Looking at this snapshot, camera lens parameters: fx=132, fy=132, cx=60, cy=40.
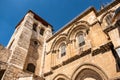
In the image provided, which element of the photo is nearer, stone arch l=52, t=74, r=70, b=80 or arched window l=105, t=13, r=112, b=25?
stone arch l=52, t=74, r=70, b=80

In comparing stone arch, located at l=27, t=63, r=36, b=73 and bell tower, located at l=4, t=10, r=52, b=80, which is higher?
bell tower, located at l=4, t=10, r=52, b=80

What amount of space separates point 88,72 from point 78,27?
4762 millimetres

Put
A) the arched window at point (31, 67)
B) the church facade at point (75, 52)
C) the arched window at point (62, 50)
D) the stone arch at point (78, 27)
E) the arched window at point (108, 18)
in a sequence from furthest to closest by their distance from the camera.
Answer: the arched window at point (31, 67)
the arched window at point (62, 50)
the stone arch at point (78, 27)
the arched window at point (108, 18)
the church facade at point (75, 52)

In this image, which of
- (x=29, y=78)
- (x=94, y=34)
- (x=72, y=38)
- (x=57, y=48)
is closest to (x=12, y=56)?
(x=29, y=78)

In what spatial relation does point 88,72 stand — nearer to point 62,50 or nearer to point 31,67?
point 62,50

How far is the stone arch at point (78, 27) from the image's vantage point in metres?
12.0


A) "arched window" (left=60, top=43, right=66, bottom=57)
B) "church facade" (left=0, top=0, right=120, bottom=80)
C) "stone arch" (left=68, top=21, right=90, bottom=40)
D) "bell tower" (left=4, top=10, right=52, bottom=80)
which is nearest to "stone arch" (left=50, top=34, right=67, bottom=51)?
"church facade" (left=0, top=0, right=120, bottom=80)

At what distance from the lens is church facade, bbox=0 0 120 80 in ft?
27.5

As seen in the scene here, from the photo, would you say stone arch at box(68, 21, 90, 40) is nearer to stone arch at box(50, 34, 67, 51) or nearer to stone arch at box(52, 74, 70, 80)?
stone arch at box(50, 34, 67, 51)

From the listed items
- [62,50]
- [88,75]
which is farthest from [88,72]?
[62,50]

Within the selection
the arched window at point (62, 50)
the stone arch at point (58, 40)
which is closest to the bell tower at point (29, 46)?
the stone arch at point (58, 40)

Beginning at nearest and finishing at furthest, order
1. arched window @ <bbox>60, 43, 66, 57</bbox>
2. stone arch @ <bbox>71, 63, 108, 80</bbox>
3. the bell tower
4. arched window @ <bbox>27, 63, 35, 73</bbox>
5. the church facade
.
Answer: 1. the church facade
2. stone arch @ <bbox>71, 63, 108, 80</bbox>
3. the bell tower
4. arched window @ <bbox>60, 43, 66, 57</bbox>
5. arched window @ <bbox>27, 63, 35, 73</bbox>

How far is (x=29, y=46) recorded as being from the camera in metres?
15.7

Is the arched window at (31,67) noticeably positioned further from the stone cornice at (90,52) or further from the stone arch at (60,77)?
the stone arch at (60,77)
